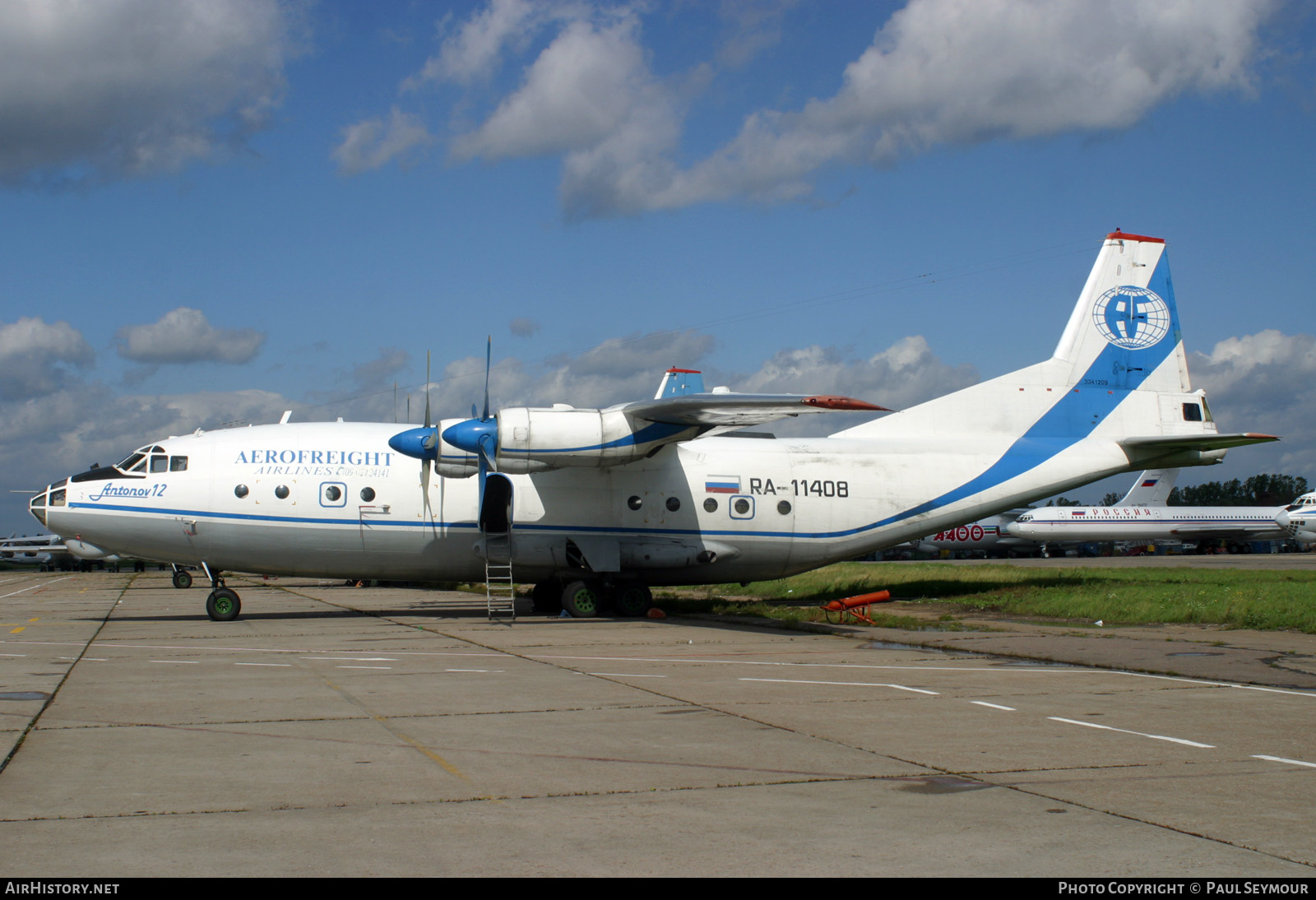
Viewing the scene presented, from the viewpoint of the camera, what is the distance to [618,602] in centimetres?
2125

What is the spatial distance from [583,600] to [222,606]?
24.0 ft

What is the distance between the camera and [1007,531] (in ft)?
210

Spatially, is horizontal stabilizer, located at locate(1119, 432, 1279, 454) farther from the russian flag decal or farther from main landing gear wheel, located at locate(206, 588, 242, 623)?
main landing gear wheel, located at locate(206, 588, 242, 623)

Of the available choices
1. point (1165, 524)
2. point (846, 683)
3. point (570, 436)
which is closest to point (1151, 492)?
point (1165, 524)

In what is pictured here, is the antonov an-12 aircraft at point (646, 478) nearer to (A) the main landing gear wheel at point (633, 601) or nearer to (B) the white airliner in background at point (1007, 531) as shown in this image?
(A) the main landing gear wheel at point (633, 601)

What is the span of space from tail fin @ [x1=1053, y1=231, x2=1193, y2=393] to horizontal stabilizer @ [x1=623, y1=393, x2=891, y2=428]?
9.68 meters

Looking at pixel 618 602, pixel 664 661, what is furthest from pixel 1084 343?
pixel 664 661

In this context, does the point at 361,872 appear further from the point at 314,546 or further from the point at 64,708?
the point at 314,546

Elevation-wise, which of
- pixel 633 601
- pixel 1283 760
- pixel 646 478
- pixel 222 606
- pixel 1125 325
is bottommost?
pixel 1283 760

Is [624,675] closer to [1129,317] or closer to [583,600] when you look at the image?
[583,600]

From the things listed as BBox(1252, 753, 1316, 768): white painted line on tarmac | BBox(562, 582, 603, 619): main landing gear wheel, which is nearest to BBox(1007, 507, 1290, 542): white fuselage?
BBox(562, 582, 603, 619): main landing gear wheel

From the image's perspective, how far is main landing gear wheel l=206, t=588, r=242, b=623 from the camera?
2000cm

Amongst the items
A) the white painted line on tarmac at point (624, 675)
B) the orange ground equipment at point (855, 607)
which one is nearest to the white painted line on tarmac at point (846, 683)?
the white painted line on tarmac at point (624, 675)
